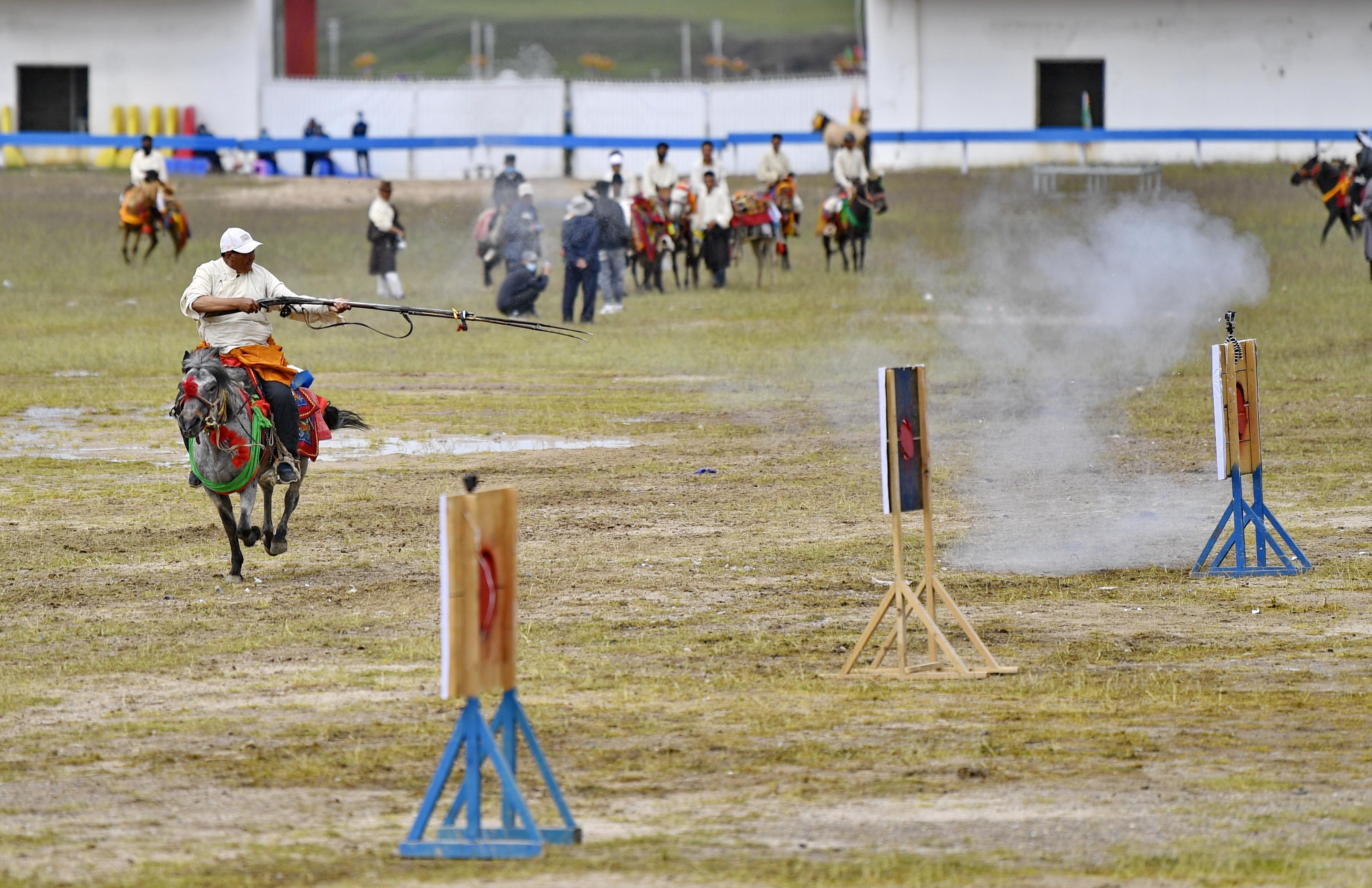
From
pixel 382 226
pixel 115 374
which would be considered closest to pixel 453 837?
pixel 115 374

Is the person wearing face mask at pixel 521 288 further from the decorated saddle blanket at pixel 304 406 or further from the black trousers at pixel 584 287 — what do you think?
the decorated saddle blanket at pixel 304 406

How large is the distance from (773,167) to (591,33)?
2237 inches

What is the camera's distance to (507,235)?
2689 centimetres

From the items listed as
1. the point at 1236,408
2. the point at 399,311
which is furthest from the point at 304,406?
the point at 1236,408

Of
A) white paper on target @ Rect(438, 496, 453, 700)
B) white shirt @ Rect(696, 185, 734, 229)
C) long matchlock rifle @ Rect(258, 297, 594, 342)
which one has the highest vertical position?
white shirt @ Rect(696, 185, 734, 229)

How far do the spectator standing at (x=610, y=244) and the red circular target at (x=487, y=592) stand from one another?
66.3ft

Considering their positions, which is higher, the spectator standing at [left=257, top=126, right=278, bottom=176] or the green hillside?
the green hillside

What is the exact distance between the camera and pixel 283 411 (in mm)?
11031

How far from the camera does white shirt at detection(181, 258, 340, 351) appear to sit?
1090 cm

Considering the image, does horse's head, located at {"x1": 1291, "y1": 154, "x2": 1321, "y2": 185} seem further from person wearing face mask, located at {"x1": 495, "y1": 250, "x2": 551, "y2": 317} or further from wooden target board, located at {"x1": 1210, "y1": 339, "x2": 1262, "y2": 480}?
wooden target board, located at {"x1": 1210, "y1": 339, "x2": 1262, "y2": 480}

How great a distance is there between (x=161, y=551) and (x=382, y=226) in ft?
55.2

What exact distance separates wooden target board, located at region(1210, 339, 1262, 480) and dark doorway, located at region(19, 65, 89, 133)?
4370 centimetres

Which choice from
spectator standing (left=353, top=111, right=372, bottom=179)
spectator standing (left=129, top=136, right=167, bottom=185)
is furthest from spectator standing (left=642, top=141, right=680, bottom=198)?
spectator standing (left=353, top=111, right=372, bottom=179)

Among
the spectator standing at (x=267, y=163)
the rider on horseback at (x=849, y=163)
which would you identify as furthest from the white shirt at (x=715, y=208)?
the spectator standing at (x=267, y=163)
